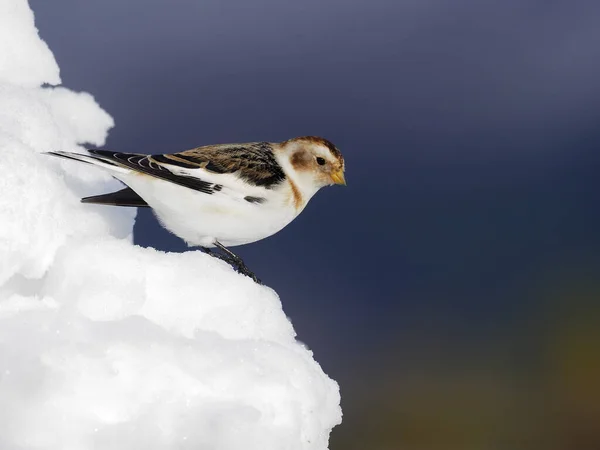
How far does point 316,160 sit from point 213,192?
2.77 feet

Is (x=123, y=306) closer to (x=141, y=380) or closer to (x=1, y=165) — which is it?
(x=141, y=380)

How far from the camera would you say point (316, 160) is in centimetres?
505

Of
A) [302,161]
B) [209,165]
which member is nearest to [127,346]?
[209,165]

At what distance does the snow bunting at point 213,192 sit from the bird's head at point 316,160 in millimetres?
69

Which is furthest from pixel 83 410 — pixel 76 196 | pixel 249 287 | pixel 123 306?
pixel 76 196

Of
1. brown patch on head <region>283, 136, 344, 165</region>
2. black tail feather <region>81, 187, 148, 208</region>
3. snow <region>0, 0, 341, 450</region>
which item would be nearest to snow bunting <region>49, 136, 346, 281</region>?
black tail feather <region>81, 187, 148, 208</region>

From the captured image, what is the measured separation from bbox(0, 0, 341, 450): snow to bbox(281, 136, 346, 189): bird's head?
141 centimetres

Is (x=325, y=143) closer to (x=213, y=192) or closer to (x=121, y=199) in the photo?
(x=213, y=192)

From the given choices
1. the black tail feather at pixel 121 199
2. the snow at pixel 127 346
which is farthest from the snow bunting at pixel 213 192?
the snow at pixel 127 346

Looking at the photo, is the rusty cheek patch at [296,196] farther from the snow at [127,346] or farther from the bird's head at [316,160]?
the snow at [127,346]

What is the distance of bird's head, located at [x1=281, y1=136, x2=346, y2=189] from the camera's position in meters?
5.05

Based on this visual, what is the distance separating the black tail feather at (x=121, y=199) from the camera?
426 cm

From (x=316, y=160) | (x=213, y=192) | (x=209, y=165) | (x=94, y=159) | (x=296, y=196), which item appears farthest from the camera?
(x=316, y=160)

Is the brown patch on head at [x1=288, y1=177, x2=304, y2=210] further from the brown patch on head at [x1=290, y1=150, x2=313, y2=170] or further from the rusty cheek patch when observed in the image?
the brown patch on head at [x1=290, y1=150, x2=313, y2=170]
